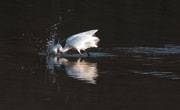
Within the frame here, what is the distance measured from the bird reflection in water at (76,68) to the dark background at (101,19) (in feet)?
11.5

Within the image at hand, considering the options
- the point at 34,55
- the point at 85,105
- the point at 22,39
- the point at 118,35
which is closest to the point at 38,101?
the point at 85,105

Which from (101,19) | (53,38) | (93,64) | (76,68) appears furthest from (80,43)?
(101,19)

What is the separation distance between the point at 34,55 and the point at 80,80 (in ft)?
13.0

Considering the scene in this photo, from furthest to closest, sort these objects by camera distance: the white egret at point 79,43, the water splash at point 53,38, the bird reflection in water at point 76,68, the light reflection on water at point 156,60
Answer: the water splash at point 53,38, the white egret at point 79,43, the light reflection on water at point 156,60, the bird reflection in water at point 76,68

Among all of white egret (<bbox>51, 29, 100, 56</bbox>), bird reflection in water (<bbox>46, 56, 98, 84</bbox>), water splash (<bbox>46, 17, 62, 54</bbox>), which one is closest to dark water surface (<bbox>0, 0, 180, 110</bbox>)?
bird reflection in water (<bbox>46, 56, 98, 84</bbox>)

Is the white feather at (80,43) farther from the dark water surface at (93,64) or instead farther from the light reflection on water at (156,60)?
the light reflection on water at (156,60)

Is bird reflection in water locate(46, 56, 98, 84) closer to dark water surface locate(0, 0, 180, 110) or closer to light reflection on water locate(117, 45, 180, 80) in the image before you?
dark water surface locate(0, 0, 180, 110)

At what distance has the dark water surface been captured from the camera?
10219 millimetres

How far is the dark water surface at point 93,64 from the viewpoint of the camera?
33.5 feet

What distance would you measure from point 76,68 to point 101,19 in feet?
38.3

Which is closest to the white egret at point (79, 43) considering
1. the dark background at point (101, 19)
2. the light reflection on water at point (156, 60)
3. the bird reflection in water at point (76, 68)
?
the bird reflection in water at point (76, 68)

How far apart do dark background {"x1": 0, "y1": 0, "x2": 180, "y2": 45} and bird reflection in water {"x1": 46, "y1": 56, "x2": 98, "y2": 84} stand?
11.5 ft

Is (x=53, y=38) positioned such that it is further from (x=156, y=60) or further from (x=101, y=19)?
(x=101, y=19)

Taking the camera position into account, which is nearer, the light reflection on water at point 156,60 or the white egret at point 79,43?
the light reflection on water at point 156,60
